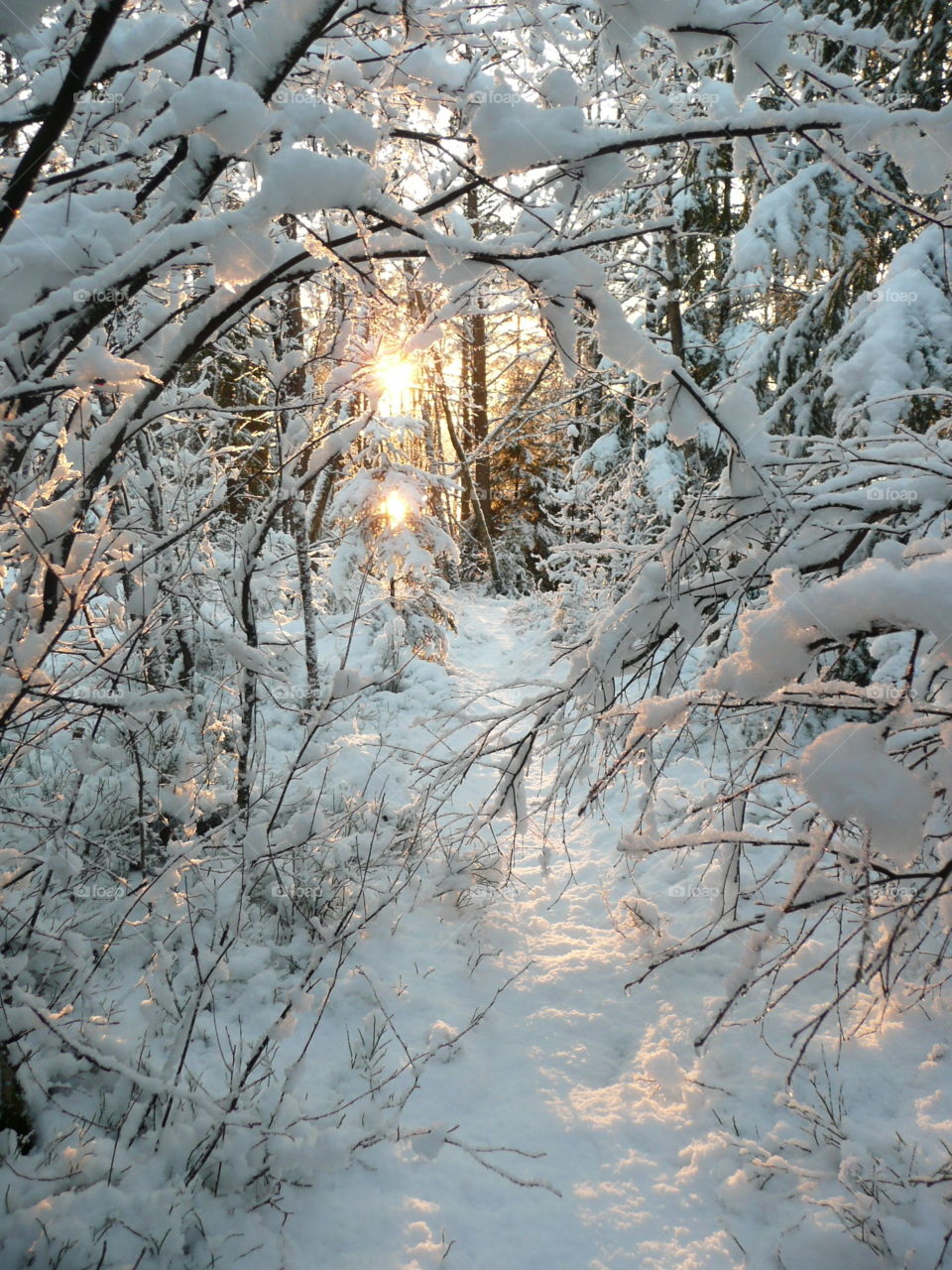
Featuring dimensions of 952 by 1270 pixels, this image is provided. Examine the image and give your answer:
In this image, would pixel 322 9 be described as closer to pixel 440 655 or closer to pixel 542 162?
pixel 542 162

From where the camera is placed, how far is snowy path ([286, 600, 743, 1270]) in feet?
6.91

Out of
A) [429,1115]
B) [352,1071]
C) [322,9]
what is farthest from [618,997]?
[322,9]

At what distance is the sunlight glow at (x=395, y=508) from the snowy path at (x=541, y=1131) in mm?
4548

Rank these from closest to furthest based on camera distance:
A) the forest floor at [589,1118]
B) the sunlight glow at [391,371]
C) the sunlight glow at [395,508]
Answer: the forest floor at [589,1118] < the sunlight glow at [391,371] < the sunlight glow at [395,508]

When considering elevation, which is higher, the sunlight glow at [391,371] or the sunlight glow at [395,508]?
the sunlight glow at [395,508]

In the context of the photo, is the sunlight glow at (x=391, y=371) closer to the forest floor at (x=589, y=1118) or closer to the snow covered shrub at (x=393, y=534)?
the forest floor at (x=589, y=1118)

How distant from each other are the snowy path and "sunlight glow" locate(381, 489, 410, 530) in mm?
4548

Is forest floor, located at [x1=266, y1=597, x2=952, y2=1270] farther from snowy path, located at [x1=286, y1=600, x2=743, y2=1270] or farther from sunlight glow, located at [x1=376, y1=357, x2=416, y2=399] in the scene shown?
sunlight glow, located at [x1=376, y1=357, x2=416, y2=399]

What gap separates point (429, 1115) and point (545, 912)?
1.64 meters

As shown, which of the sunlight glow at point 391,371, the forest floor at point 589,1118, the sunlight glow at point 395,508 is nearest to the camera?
the forest floor at point 589,1118

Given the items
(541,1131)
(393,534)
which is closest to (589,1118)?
(541,1131)

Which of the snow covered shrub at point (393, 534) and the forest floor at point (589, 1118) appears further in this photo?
the snow covered shrub at point (393, 534)

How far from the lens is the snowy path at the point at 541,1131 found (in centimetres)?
211

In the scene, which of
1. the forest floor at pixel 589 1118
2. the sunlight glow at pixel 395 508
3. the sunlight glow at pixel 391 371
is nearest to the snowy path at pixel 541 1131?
the forest floor at pixel 589 1118
